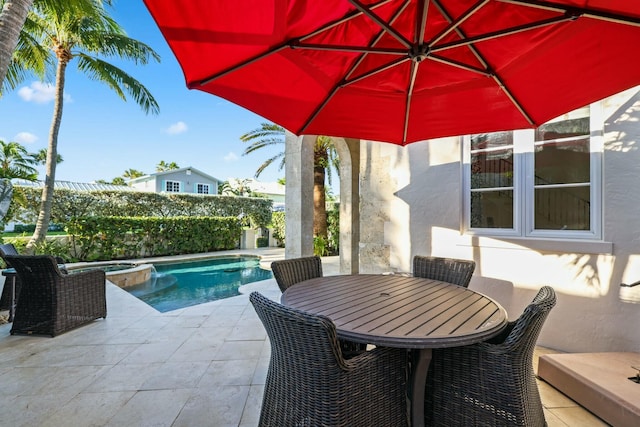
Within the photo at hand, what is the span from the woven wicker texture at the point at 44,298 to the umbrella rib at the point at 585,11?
474 centimetres

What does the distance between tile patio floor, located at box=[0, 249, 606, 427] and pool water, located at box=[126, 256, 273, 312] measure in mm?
2225

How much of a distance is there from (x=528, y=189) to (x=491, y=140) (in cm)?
73

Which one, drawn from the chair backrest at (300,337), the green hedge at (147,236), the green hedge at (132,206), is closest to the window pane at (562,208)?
the chair backrest at (300,337)

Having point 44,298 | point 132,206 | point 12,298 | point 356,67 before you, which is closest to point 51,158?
point 132,206

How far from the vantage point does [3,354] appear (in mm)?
2984

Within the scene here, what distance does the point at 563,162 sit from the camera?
3.15 metres

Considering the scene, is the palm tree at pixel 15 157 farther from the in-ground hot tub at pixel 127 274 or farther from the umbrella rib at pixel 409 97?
the umbrella rib at pixel 409 97

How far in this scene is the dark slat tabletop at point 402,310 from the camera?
150 cm

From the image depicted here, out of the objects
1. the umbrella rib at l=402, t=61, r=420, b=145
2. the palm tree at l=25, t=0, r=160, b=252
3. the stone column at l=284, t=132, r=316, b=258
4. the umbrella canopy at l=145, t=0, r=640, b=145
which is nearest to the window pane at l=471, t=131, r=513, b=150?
the umbrella canopy at l=145, t=0, r=640, b=145

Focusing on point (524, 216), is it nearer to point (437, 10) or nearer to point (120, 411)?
point (437, 10)

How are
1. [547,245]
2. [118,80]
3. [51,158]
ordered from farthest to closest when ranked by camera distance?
[118,80], [51,158], [547,245]

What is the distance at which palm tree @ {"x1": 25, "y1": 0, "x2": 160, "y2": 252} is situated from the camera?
725 cm

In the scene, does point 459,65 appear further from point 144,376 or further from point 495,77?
point 144,376

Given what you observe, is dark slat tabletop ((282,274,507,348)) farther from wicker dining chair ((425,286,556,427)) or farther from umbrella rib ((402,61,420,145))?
umbrella rib ((402,61,420,145))
